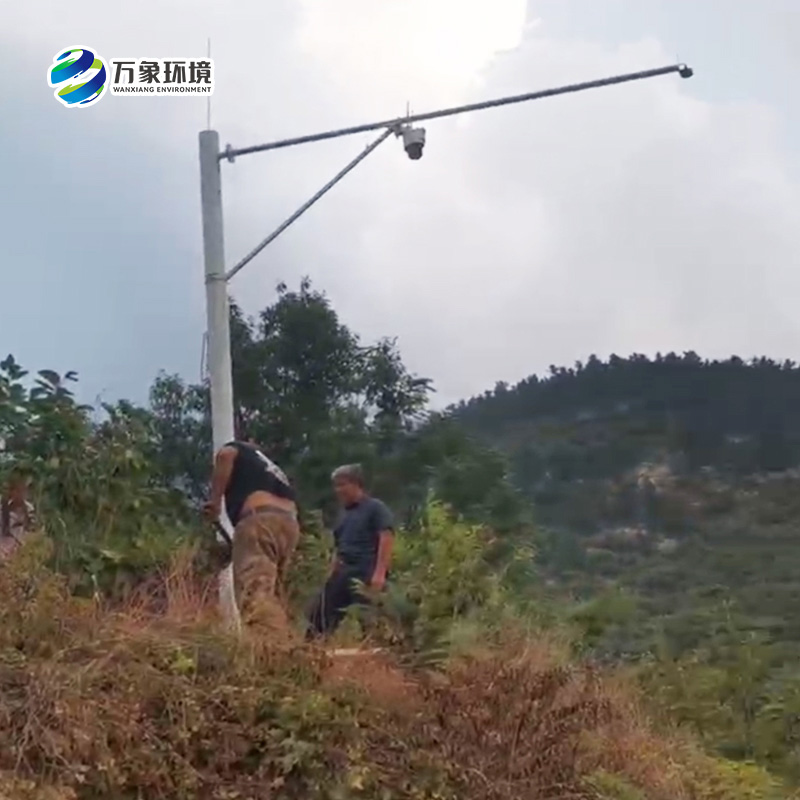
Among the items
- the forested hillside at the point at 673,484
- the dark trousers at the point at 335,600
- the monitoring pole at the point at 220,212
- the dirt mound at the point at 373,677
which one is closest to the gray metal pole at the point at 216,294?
the monitoring pole at the point at 220,212

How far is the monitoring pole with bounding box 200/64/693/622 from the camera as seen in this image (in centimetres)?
1023

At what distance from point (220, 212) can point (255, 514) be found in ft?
10.0

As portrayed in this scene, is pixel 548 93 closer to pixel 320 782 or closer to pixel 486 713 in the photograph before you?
pixel 486 713

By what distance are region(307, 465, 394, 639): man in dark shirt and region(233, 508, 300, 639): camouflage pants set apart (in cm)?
28

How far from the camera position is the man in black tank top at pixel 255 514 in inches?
326

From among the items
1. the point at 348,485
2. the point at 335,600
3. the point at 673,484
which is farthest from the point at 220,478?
the point at 673,484

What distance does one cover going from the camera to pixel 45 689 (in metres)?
5.90

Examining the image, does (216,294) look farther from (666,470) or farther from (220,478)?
(666,470)

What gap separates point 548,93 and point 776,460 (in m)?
19.9

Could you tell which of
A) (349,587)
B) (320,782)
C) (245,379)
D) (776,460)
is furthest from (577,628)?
(776,460)

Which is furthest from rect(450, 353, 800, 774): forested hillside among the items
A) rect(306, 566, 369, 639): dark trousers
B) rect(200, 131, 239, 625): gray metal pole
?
rect(306, 566, 369, 639): dark trousers

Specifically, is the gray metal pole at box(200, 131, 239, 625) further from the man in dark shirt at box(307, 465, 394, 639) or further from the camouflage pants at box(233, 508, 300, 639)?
the camouflage pants at box(233, 508, 300, 639)

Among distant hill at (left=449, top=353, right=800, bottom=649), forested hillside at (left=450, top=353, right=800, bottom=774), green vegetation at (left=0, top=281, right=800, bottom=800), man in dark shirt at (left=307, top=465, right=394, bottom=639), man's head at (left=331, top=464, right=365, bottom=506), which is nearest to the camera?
green vegetation at (left=0, top=281, right=800, bottom=800)

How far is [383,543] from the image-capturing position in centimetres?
867
